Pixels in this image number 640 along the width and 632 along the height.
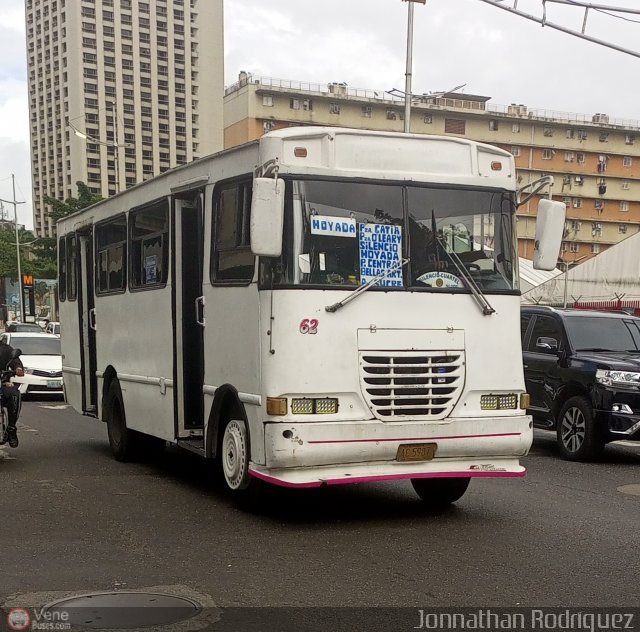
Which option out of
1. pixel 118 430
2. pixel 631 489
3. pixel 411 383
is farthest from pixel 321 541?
pixel 118 430

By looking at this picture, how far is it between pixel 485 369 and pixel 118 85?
472 ft

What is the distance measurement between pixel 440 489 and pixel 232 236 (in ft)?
9.47

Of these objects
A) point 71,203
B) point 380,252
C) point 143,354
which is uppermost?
point 71,203

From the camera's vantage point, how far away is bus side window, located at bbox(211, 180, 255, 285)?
811 cm

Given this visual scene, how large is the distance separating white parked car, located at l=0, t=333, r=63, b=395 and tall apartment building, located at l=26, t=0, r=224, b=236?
116 meters

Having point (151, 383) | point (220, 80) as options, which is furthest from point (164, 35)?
point (151, 383)

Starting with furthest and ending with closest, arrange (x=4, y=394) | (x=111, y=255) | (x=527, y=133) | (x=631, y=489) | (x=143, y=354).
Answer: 1. (x=527, y=133)
2. (x=111, y=255)
3. (x=4, y=394)
4. (x=143, y=354)
5. (x=631, y=489)

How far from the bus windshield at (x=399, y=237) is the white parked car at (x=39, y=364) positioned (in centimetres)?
1381

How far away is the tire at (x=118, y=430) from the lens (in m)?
11.5

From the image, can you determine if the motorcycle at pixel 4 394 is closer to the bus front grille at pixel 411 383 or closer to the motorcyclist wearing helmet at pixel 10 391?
the motorcyclist wearing helmet at pixel 10 391

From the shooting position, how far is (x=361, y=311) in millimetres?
7812

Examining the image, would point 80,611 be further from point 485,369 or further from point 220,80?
point 220,80

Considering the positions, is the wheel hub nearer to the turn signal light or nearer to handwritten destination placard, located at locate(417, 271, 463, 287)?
the turn signal light

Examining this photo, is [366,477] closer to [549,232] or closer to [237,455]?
[237,455]
